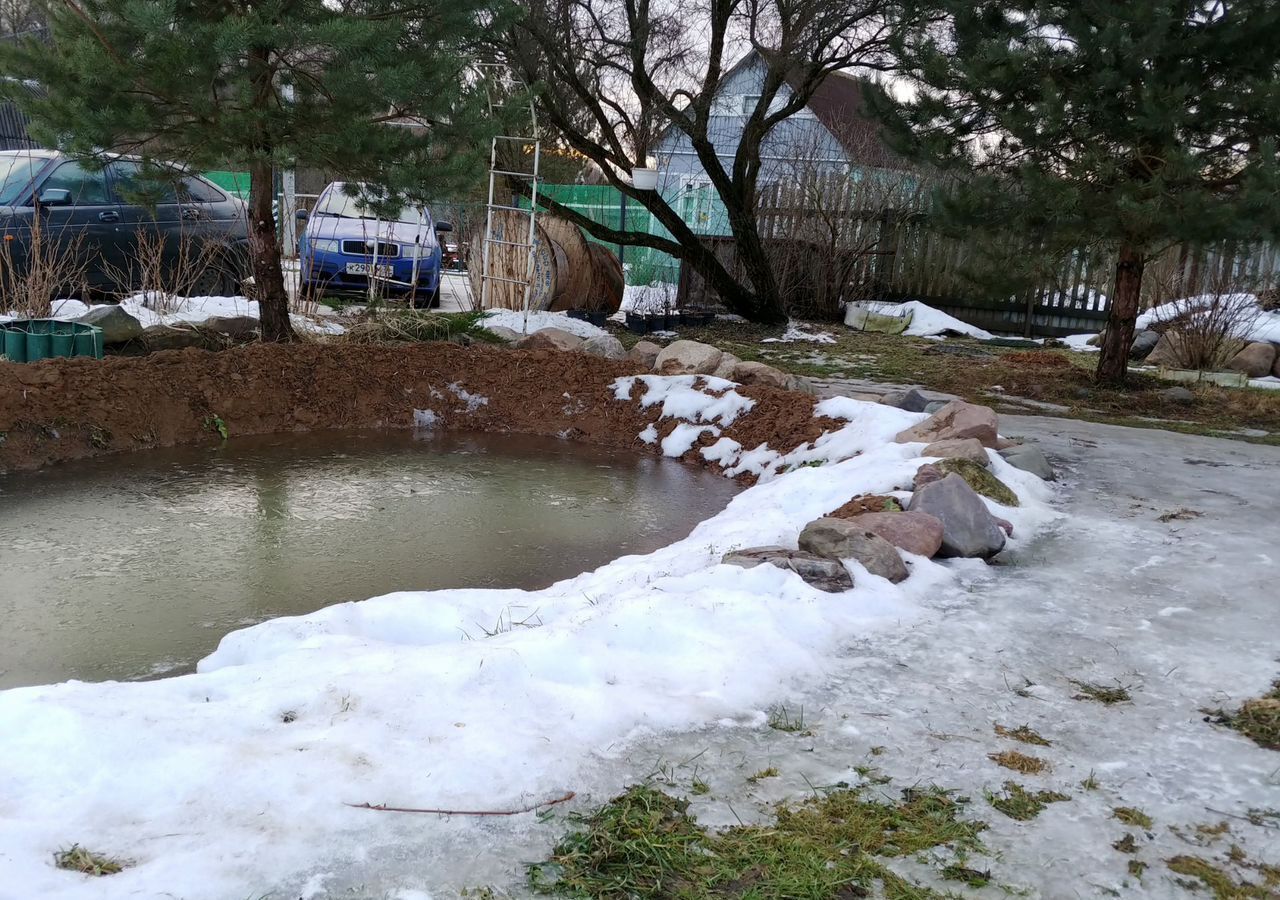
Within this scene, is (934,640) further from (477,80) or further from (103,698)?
(477,80)

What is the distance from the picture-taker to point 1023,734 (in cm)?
311

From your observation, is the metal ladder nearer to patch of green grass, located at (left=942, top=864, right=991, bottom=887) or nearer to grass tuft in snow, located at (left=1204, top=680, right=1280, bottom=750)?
grass tuft in snow, located at (left=1204, top=680, right=1280, bottom=750)

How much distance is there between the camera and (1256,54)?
7.73 meters

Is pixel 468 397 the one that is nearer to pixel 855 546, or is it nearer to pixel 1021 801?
pixel 855 546

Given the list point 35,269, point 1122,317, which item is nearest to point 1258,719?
point 1122,317

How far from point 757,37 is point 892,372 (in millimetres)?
4564

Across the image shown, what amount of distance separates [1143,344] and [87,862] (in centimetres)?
1345

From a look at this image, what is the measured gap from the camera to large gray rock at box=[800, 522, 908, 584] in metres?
4.34

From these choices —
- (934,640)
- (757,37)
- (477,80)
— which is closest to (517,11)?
(477,80)

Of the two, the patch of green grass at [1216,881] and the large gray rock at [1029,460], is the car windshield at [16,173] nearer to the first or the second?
the large gray rock at [1029,460]

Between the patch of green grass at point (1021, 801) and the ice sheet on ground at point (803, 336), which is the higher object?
the ice sheet on ground at point (803, 336)

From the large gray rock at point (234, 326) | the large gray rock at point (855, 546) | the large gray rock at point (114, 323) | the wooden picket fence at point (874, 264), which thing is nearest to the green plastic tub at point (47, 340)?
the large gray rock at point (114, 323)

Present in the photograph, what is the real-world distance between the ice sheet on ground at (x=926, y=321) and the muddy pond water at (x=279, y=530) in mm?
7965

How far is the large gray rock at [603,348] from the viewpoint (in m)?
9.94
